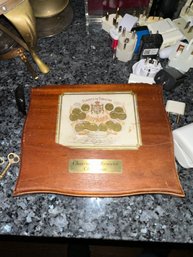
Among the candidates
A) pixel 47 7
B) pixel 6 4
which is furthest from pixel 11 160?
pixel 47 7

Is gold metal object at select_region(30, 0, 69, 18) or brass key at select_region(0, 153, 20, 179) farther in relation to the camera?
gold metal object at select_region(30, 0, 69, 18)

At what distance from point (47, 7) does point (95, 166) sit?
0.46 m

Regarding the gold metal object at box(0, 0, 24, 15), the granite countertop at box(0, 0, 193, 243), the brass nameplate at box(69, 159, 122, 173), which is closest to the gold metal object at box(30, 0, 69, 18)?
the gold metal object at box(0, 0, 24, 15)

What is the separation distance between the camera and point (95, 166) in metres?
0.51

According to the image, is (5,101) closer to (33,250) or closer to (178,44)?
(178,44)

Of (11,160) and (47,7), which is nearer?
(11,160)

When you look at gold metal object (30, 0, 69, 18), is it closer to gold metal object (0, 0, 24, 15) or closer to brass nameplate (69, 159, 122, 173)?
gold metal object (0, 0, 24, 15)

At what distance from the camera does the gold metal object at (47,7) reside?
0.68 m

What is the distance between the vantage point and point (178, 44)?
25.2 inches

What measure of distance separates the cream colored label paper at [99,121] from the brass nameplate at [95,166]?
0.10ft

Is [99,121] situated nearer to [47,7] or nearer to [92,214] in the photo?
[92,214]

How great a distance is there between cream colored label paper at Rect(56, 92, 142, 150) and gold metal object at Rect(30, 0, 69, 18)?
27 cm

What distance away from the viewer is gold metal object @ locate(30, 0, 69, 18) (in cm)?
68

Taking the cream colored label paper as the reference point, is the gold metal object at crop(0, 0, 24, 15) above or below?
above
